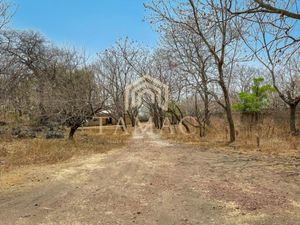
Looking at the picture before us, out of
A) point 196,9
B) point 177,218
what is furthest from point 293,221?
point 196,9

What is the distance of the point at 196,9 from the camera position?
11.8 metres

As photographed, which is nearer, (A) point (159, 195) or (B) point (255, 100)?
(A) point (159, 195)

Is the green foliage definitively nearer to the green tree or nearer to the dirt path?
the green tree

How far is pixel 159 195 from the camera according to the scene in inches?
199

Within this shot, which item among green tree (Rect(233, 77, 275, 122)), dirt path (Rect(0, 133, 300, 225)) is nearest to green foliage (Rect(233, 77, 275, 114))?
green tree (Rect(233, 77, 275, 122))

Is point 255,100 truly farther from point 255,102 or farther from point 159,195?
point 159,195

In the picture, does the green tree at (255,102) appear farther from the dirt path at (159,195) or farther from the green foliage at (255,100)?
the dirt path at (159,195)

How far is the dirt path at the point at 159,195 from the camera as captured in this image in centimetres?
403

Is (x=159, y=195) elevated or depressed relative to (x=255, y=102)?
depressed

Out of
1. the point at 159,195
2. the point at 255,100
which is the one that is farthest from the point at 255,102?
the point at 159,195

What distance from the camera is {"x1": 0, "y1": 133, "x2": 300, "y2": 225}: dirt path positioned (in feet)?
13.2

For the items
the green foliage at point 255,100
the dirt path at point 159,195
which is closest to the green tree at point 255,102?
the green foliage at point 255,100

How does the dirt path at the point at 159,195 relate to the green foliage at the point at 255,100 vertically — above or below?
below

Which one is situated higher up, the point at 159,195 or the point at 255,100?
the point at 255,100
